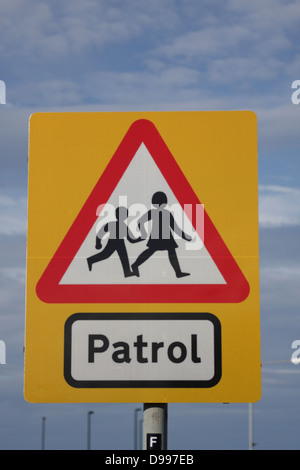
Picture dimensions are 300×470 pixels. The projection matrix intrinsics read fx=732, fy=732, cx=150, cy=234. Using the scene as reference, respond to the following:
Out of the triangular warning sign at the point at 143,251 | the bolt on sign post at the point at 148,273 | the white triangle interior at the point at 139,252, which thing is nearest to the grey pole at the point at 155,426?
the bolt on sign post at the point at 148,273

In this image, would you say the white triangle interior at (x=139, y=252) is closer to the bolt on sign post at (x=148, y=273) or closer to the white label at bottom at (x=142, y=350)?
the bolt on sign post at (x=148, y=273)

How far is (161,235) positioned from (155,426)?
1.04m

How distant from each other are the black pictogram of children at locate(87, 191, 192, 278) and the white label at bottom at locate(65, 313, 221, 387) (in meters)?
0.28

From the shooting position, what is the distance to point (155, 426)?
3941 millimetres

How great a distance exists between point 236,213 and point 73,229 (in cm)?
94

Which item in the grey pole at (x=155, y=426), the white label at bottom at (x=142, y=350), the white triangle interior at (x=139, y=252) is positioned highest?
the white triangle interior at (x=139, y=252)

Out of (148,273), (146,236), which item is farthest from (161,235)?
(148,273)

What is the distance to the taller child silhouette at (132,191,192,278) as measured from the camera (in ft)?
13.5

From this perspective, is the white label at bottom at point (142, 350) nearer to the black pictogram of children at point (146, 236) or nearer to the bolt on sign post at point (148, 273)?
the bolt on sign post at point (148, 273)

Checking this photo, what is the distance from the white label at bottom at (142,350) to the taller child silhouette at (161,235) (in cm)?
28

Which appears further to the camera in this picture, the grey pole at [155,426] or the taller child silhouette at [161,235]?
the taller child silhouette at [161,235]

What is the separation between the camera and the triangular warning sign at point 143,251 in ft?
13.5

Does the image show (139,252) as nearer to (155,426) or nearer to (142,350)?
(142,350)

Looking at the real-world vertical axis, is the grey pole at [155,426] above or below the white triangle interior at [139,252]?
below
